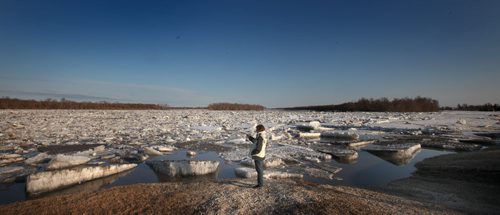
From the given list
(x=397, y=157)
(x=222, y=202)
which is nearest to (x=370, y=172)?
(x=397, y=157)

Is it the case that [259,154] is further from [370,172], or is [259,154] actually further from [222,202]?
[370,172]

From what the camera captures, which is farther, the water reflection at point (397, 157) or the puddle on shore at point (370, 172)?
the water reflection at point (397, 157)

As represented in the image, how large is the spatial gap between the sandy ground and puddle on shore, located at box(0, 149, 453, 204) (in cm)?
75

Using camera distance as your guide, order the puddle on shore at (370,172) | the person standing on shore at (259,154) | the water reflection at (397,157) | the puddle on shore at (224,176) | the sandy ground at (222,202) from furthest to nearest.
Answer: the water reflection at (397,157)
the puddle on shore at (370,172)
the puddle on shore at (224,176)
the person standing on shore at (259,154)
the sandy ground at (222,202)

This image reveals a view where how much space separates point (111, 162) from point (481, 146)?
10900 millimetres

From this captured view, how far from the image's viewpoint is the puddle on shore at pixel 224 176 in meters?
4.42

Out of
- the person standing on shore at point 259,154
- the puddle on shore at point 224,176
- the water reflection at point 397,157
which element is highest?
the person standing on shore at point 259,154

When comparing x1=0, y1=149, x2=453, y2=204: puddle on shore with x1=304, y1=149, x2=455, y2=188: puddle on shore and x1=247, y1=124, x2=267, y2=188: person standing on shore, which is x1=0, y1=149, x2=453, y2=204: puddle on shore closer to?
x1=304, y1=149, x2=455, y2=188: puddle on shore

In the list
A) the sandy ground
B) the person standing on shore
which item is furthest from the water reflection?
the person standing on shore

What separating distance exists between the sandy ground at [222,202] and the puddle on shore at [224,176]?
75 centimetres

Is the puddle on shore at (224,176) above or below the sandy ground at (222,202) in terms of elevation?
below

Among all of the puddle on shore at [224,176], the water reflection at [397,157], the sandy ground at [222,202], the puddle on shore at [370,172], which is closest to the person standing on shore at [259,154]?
the sandy ground at [222,202]

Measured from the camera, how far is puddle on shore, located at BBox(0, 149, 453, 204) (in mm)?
4419

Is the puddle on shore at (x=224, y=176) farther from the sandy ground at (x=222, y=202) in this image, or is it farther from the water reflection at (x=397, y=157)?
the sandy ground at (x=222, y=202)
